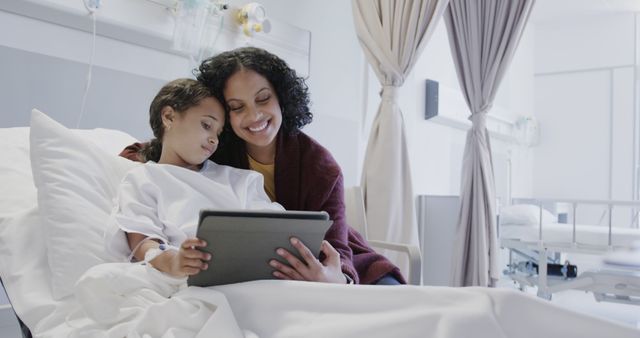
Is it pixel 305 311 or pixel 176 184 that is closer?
pixel 305 311

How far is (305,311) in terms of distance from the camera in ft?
3.17

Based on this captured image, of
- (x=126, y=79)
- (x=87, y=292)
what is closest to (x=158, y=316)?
(x=87, y=292)

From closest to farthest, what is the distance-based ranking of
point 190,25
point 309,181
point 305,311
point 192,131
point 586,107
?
1. point 305,311
2. point 192,131
3. point 309,181
4. point 190,25
5. point 586,107

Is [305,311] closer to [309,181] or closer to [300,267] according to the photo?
[300,267]

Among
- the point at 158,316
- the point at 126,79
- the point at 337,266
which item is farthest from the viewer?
the point at 126,79

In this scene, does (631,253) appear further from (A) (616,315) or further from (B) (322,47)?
(B) (322,47)

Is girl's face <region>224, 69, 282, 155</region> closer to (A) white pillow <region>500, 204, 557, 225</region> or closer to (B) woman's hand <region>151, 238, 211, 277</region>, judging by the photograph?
(B) woman's hand <region>151, 238, 211, 277</region>

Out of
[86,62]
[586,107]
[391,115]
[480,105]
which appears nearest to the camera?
[86,62]

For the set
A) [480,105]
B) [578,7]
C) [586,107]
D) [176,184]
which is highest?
[578,7]

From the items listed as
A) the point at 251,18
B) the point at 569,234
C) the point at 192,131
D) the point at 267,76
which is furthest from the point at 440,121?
the point at 192,131

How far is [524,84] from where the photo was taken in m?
5.68

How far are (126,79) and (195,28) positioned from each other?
0.39 meters

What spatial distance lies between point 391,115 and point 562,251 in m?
1.59

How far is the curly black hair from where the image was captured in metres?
1.53
